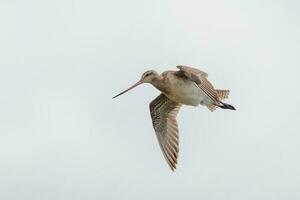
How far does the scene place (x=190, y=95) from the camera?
29766 millimetres

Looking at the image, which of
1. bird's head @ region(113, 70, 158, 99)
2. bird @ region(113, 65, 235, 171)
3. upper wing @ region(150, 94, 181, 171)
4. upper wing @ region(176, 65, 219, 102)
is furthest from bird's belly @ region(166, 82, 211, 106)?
upper wing @ region(150, 94, 181, 171)

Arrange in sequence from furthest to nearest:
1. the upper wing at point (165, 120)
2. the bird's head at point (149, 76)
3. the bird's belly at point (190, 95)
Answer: the upper wing at point (165, 120), the bird's head at point (149, 76), the bird's belly at point (190, 95)

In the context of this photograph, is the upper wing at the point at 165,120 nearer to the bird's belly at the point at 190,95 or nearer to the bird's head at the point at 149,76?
the bird's head at the point at 149,76

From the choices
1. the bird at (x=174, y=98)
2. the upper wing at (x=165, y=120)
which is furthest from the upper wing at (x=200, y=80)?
the upper wing at (x=165, y=120)

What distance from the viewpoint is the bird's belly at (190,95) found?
29.6 meters

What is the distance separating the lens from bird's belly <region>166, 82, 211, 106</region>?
97.0ft

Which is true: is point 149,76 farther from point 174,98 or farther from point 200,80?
point 200,80

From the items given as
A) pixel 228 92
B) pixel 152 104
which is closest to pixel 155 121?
pixel 152 104

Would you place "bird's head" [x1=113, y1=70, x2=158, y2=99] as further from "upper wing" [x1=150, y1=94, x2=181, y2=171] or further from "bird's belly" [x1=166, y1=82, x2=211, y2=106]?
"upper wing" [x1=150, y1=94, x2=181, y2=171]

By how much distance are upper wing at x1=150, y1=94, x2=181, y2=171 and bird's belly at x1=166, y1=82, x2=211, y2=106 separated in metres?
2.45

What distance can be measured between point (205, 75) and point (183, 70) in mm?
1093

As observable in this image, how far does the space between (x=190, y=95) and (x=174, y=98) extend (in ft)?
2.58

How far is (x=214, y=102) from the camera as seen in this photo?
96.3 feet

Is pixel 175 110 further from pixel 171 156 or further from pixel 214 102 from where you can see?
pixel 214 102
